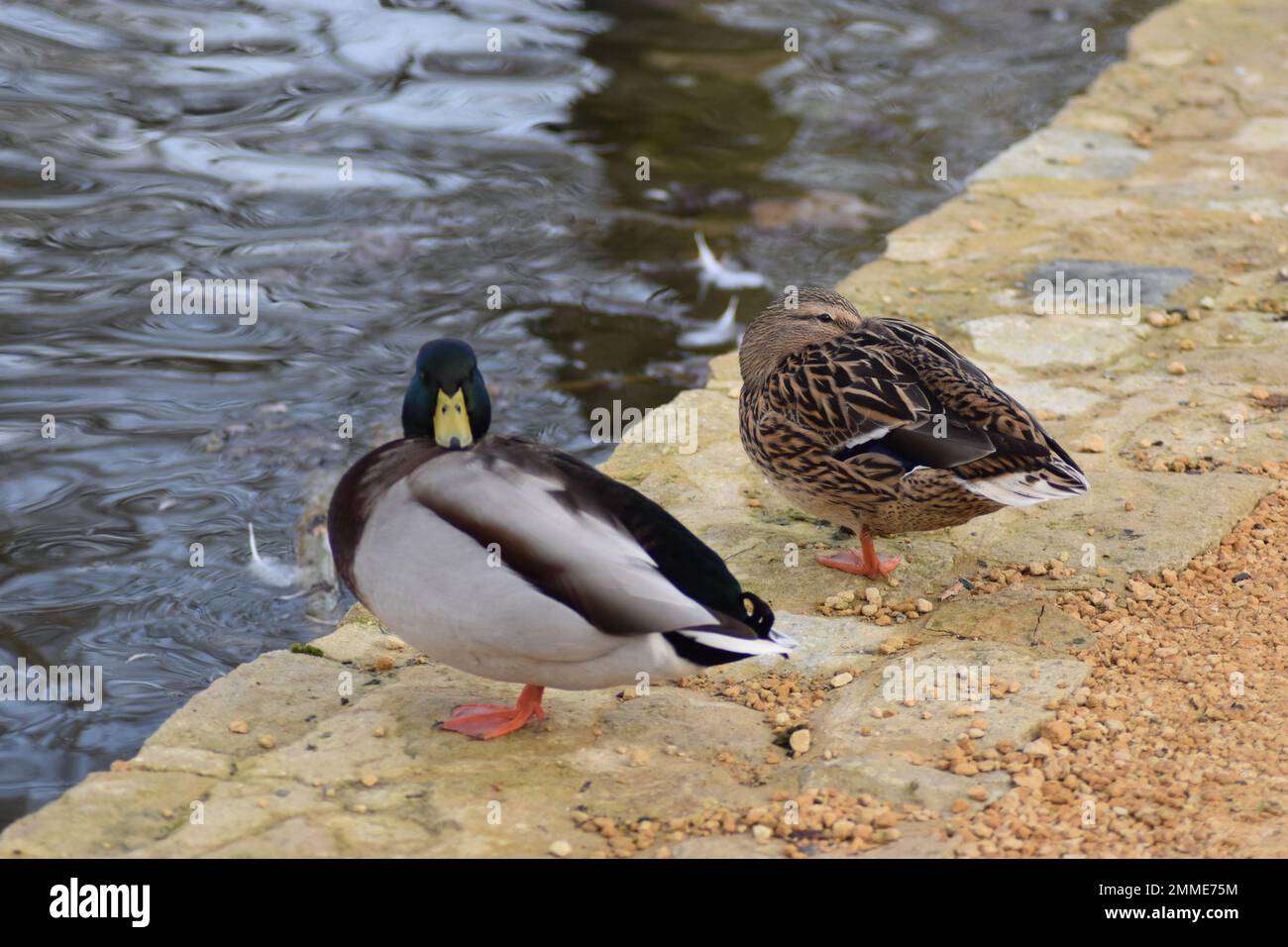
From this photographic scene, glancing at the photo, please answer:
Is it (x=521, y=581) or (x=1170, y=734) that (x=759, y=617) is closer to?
(x=521, y=581)

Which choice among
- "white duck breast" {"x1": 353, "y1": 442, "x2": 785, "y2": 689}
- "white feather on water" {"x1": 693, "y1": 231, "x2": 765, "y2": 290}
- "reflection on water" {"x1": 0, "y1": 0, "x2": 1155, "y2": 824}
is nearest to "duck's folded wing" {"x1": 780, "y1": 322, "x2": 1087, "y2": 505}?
"white duck breast" {"x1": 353, "y1": 442, "x2": 785, "y2": 689}

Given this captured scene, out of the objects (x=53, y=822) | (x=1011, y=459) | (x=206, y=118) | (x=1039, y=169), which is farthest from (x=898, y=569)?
(x=206, y=118)

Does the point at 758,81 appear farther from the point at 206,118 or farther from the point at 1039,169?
the point at 206,118

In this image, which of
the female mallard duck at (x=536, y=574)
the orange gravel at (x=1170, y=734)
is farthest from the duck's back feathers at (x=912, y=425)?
the female mallard duck at (x=536, y=574)

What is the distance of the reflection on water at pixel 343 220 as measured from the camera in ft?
17.4

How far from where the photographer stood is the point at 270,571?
5250 mm

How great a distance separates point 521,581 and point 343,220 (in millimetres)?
5153

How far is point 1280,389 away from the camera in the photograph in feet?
17.4

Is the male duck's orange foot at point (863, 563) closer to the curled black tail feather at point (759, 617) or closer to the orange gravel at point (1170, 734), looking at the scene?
the orange gravel at point (1170, 734)

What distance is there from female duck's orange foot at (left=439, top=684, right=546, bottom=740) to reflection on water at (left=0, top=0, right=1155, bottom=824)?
124 centimetres

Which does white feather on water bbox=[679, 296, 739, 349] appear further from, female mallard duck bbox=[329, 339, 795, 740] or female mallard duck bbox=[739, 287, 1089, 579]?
female mallard duck bbox=[329, 339, 795, 740]

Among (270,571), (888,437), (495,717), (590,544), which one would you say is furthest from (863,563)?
(270,571)

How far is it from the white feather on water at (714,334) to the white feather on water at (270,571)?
8.09 ft

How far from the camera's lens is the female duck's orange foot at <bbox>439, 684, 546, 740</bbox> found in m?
3.63
